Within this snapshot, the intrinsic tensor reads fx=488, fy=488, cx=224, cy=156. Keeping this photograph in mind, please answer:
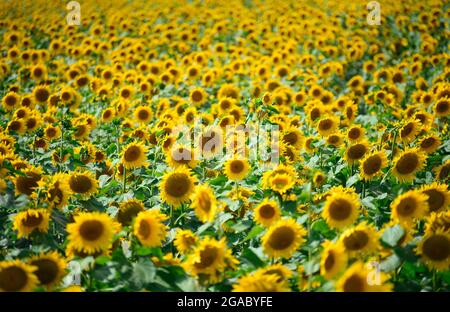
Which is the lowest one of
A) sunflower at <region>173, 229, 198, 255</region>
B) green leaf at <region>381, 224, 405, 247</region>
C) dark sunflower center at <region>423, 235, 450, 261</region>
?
sunflower at <region>173, 229, 198, 255</region>

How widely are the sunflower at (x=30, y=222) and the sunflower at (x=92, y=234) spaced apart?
260mm

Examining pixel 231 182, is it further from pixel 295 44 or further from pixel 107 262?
pixel 295 44

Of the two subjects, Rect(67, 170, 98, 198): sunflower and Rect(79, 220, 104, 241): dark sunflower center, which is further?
Rect(67, 170, 98, 198): sunflower

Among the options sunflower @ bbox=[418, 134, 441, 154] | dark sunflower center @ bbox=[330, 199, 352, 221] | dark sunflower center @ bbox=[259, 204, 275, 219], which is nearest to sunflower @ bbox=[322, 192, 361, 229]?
dark sunflower center @ bbox=[330, 199, 352, 221]

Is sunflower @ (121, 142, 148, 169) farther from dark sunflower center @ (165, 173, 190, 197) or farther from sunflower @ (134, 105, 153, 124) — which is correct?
sunflower @ (134, 105, 153, 124)

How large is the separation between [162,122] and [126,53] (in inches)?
181

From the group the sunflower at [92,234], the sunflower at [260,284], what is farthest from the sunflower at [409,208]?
the sunflower at [92,234]

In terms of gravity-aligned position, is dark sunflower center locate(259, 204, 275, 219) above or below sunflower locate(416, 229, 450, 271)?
above

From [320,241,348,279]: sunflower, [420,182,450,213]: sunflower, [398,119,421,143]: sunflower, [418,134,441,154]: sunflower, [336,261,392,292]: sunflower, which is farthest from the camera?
[398,119,421,143]: sunflower

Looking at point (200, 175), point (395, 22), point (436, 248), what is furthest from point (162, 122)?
point (395, 22)

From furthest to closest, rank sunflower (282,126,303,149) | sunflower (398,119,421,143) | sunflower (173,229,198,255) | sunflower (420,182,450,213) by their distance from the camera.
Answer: sunflower (282,126,303,149) < sunflower (398,119,421,143) < sunflower (420,182,450,213) < sunflower (173,229,198,255)

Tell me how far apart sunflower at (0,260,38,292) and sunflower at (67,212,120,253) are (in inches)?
11.6

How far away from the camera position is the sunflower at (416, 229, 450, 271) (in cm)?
249

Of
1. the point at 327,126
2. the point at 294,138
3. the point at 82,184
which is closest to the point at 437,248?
the point at 294,138
